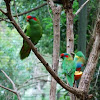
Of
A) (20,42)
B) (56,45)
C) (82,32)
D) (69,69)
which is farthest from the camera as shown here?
(20,42)

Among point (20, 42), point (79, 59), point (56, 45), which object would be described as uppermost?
point (56, 45)

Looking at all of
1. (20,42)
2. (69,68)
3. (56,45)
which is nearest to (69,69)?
(69,68)

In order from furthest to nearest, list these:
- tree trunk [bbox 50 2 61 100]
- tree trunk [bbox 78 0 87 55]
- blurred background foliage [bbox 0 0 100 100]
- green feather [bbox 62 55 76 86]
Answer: blurred background foliage [bbox 0 0 100 100] < tree trunk [bbox 78 0 87 55] < tree trunk [bbox 50 2 61 100] < green feather [bbox 62 55 76 86]

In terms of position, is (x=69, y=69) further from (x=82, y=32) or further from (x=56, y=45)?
(x=82, y=32)

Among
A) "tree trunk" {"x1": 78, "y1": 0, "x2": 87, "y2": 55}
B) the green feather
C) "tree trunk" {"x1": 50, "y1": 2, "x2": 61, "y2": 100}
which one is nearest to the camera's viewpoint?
the green feather

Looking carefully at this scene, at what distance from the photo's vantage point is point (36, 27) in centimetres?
127

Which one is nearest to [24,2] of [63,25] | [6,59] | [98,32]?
[63,25]

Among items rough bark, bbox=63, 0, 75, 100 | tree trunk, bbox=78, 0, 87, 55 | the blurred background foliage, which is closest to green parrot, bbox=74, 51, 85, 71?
rough bark, bbox=63, 0, 75, 100

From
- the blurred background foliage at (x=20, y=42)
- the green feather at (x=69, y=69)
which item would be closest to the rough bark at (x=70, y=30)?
the green feather at (x=69, y=69)

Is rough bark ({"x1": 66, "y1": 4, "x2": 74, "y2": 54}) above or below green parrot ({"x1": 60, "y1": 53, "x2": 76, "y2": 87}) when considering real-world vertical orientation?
above

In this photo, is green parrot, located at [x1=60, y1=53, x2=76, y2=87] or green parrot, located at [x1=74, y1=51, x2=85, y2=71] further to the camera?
green parrot, located at [x1=74, y1=51, x2=85, y2=71]

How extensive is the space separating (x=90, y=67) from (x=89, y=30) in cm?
125

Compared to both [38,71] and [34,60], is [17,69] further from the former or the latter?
[38,71]

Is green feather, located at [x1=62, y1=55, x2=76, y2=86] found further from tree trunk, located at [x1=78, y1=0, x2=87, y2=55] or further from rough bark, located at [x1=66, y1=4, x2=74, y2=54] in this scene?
tree trunk, located at [x1=78, y1=0, x2=87, y2=55]
